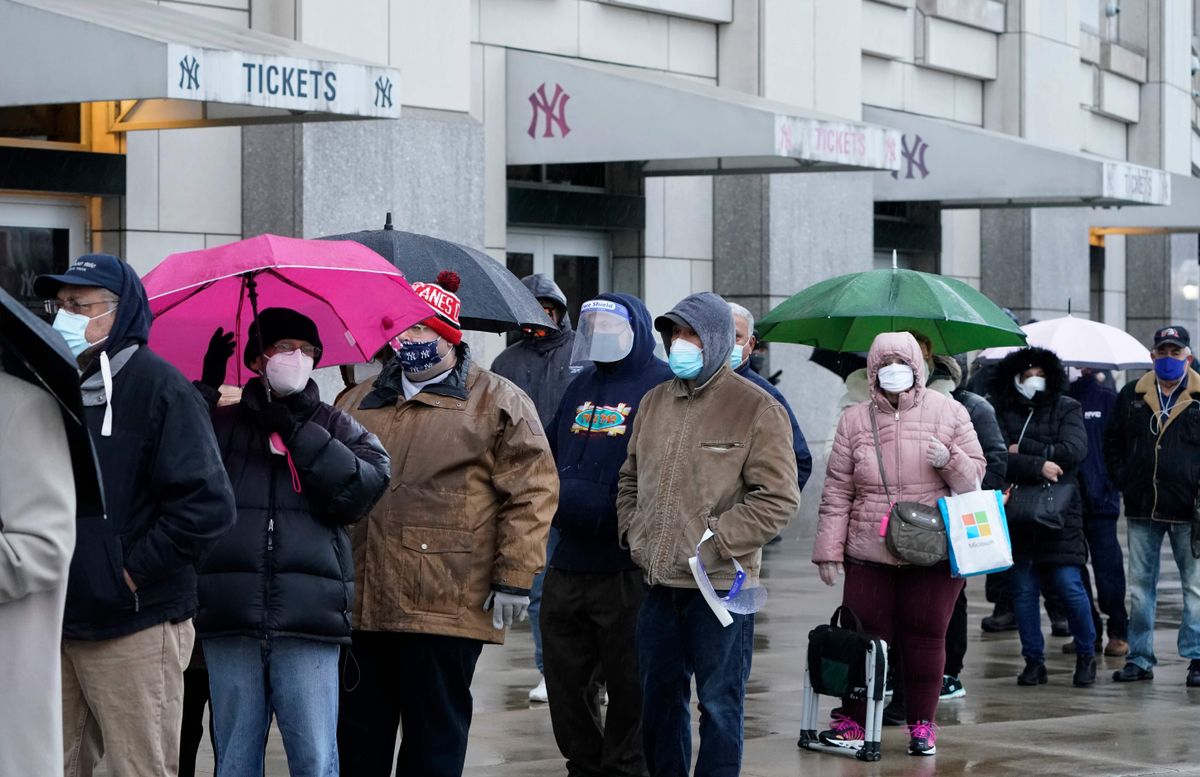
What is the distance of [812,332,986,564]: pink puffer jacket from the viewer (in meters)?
8.14

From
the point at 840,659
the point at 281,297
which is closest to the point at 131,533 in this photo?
the point at 281,297

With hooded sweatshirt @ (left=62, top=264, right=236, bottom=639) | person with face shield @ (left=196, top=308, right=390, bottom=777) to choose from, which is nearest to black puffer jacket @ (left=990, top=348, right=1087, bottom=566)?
person with face shield @ (left=196, top=308, right=390, bottom=777)

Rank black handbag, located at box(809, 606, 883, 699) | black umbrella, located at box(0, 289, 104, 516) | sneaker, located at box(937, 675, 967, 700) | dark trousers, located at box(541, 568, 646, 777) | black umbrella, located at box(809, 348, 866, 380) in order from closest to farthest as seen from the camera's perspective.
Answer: black umbrella, located at box(0, 289, 104, 516) → dark trousers, located at box(541, 568, 646, 777) → black handbag, located at box(809, 606, 883, 699) → sneaker, located at box(937, 675, 967, 700) → black umbrella, located at box(809, 348, 866, 380)

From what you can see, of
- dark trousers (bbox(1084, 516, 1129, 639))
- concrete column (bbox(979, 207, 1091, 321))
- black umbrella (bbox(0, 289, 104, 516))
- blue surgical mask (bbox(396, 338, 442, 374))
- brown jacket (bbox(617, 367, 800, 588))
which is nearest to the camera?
black umbrella (bbox(0, 289, 104, 516))

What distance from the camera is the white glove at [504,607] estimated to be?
6.14 meters

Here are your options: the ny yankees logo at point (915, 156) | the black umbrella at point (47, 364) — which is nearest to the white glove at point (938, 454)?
the black umbrella at point (47, 364)

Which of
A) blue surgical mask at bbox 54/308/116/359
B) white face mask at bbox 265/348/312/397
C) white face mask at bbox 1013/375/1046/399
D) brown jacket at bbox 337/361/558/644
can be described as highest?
blue surgical mask at bbox 54/308/116/359

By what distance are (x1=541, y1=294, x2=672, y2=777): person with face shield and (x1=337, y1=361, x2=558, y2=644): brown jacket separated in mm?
1024

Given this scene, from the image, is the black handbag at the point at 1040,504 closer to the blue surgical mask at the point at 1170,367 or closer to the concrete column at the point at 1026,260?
the blue surgical mask at the point at 1170,367

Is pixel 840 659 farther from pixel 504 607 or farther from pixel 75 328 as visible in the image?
pixel 75 328

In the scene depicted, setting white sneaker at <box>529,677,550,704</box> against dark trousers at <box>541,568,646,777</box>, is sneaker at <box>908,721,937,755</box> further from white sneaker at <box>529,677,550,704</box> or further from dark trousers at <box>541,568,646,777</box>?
white sneaker at <box>529,677,550,704</box>

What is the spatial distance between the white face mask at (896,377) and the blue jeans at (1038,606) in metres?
2.57

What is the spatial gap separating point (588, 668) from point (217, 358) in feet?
6.66

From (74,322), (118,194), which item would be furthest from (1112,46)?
(74,322)
